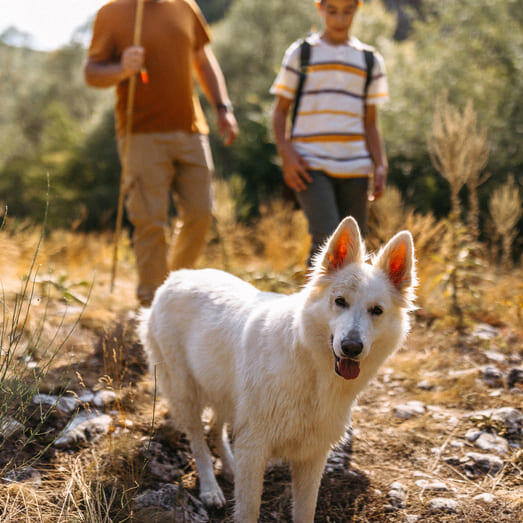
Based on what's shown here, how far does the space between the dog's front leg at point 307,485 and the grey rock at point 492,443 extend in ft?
4.66

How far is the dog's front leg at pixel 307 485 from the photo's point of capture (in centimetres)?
245

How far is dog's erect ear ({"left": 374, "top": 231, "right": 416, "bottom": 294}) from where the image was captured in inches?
92.6

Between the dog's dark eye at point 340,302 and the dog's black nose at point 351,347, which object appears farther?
the dog's dark eye at point 340,302

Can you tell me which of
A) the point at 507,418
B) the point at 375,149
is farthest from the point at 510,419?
the point at 375,149

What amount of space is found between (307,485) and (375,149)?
102 inches

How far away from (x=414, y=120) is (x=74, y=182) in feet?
38.1

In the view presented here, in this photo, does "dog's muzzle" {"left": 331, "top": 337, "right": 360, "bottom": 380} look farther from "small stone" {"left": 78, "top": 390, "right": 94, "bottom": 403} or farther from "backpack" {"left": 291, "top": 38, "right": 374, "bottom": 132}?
"backpack" {"left": 291, "top": 38, "right": 374, "bottom": 132}

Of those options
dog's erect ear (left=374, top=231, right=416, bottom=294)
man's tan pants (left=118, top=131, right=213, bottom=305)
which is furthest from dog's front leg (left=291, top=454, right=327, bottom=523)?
man's tan pants (left=118, top=131, right=213, bottom=305)

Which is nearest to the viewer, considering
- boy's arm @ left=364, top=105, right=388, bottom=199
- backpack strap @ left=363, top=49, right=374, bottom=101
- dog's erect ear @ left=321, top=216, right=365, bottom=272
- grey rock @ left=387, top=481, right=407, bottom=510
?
dog's erect ear @ left=321, top=216, right=365, bottom=272

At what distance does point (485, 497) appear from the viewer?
273cm

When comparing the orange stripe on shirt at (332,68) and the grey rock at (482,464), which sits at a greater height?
the orange stripe on shirt at (332,68)

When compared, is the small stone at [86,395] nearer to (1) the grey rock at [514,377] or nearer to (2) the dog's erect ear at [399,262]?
(2) the dog's erect ear at [399,262]

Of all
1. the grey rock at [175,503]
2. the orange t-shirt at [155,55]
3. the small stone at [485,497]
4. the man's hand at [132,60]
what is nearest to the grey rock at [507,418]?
the small stone at [485,497]

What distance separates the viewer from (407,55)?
12.2 metres
